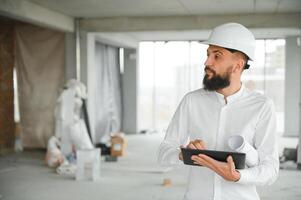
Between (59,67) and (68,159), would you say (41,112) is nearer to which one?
(59,67)

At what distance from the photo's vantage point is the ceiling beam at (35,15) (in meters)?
5.56

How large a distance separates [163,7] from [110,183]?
3007 millimetres

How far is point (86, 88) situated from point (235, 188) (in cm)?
637

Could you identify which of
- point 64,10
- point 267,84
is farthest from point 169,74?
point 64,10

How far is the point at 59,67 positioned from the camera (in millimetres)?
7992

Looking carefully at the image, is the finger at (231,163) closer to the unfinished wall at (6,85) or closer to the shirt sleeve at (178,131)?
the shirt sleeve at (178,131)

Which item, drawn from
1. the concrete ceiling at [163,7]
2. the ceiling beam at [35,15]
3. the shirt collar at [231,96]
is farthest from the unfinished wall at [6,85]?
the shirt collar at [231,96]

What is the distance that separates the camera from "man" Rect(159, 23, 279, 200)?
161 cm

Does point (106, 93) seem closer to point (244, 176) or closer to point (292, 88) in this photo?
point (292, 88)

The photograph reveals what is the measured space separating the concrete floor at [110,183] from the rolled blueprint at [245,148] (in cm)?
333

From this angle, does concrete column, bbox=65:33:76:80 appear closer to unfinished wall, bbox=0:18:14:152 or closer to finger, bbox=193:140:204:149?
unfinished wall, bbox=0:18:14:152

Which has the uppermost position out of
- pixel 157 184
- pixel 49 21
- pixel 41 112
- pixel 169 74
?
pixel 49 21

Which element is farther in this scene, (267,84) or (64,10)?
(267,84)

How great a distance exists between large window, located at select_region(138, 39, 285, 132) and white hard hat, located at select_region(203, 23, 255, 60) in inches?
389
